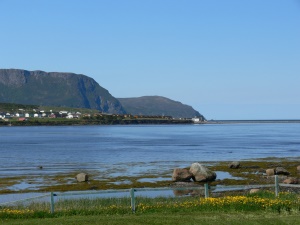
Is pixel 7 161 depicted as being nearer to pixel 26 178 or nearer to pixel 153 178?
pixel 26 178

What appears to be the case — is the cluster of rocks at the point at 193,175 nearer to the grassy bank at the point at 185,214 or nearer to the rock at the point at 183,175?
the rock at the point at 183,175

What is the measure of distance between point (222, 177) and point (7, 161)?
37.7 metres

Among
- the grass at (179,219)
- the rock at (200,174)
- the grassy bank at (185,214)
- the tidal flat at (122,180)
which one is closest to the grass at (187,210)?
the grassy bank at (185,214)

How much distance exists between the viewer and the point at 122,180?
51031mm

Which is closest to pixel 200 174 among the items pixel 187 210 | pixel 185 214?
pixel 187 210

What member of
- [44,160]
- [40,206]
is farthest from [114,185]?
[44,160]

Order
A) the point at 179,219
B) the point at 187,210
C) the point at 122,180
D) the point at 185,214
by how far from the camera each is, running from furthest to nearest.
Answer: the point at 122,180, the point at 187,210, the point at 185,214, the point at 179,219

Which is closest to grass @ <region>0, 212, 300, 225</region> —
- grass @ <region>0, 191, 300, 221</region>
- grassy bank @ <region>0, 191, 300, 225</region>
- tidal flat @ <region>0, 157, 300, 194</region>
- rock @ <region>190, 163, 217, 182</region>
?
grassy bank @ <region>0, 191, 300, 225</region>

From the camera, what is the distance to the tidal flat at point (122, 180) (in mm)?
→ 45750

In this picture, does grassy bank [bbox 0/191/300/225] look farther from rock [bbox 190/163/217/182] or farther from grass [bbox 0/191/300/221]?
rock [bbox 190/163/217/182]

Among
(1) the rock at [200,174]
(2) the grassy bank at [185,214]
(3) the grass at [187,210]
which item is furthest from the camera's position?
(1) the rock at [200,174]

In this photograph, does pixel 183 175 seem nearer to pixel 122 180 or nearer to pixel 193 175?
pixel 193 175

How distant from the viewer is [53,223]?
19344 millimetres

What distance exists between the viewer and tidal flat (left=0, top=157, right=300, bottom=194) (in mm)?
45750
